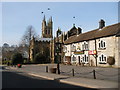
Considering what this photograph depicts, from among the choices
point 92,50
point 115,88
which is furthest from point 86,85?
point 92,50

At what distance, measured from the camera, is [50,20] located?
130m

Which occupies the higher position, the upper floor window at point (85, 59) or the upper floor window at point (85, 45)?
the upper floor window at point (85, 45)

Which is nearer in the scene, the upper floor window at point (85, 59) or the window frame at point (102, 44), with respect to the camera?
the window frame at point (102, 44)

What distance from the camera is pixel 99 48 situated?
1603 inches

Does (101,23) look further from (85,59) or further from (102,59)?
(102,59)

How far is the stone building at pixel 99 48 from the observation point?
3636 centimetres

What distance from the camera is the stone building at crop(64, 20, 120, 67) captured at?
36356 mm

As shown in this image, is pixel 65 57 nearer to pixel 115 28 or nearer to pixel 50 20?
pixel 115 28

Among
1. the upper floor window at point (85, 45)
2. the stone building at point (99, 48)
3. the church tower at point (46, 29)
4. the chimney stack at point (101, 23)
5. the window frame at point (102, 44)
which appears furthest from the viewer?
the church tower at point (46, 29)

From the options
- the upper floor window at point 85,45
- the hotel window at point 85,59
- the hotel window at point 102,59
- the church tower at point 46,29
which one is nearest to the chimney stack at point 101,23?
the upper floor window at point 85,45

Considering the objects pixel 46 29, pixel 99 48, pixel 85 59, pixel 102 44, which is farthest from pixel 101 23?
pixel 46 29

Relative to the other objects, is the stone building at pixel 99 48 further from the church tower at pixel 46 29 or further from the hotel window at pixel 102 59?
the church tower at pixel 46 29

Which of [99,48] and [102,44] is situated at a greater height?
[102,44]

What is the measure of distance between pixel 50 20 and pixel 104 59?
94522mm
